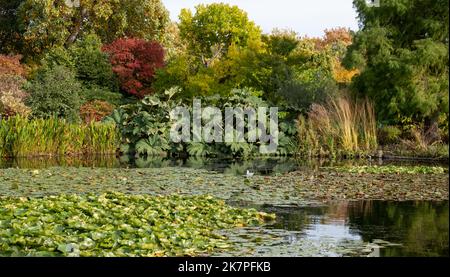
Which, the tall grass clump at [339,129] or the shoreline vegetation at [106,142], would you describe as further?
the tall grass clump at [339,129]

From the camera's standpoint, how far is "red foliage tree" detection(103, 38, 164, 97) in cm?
2711

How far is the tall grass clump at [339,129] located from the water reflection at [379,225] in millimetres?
9509

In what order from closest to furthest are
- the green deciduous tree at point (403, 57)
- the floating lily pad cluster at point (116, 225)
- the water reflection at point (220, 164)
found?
the floating lily pad cluster at point (116, 225)
the water reflection at point (220, 164)
the green deciduous tree at point (403, 57)

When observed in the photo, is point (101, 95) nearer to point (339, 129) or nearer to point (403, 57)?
point (339, 129)

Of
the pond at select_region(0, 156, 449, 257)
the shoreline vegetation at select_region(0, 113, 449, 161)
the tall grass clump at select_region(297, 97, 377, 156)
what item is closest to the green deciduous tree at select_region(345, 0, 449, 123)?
the tall grass clump at select_region(297, 97, 377, 156)

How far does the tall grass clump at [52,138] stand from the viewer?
17328mm

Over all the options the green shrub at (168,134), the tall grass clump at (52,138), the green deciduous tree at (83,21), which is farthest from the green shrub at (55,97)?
the green deciduous tree at (83,21)

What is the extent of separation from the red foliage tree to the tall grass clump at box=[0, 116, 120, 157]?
7345mm

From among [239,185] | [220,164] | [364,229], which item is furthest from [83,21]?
[364,229]

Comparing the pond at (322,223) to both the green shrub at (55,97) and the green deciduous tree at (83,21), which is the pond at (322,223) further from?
the green deciduous tree at (83,21)

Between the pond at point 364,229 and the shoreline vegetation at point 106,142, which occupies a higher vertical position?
the shoreline vegetation at point 106,142

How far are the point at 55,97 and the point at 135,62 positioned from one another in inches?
243
